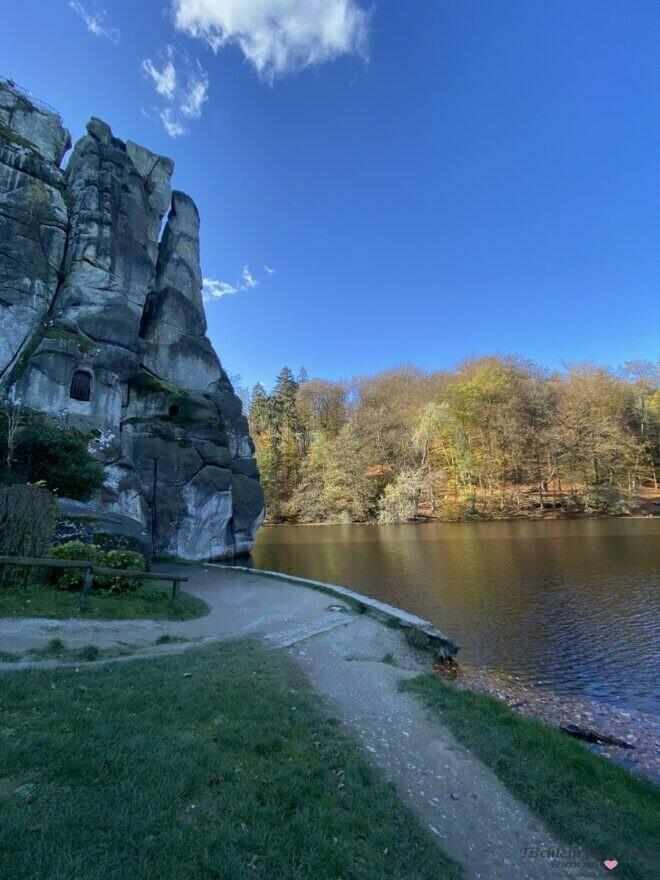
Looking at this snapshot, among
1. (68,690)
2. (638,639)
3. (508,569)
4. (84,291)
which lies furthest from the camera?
(84,291)

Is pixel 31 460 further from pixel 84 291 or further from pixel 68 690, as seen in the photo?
pixel 68 690

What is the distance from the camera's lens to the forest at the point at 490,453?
49688 millimetres

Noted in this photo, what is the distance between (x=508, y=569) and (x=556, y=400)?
41.0m

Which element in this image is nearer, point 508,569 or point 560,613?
point 560,613

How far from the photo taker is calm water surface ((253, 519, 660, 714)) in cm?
1006

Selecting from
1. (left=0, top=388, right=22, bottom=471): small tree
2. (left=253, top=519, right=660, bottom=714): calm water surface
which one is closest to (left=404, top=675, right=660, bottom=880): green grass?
(left=253, top=519, right=660, bottom=714): calm water surface

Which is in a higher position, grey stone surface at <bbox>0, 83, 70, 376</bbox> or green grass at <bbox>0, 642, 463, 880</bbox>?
grey stone surface at <bbox>0, 83, 70, 376</bbox>

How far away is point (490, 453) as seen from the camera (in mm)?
53094

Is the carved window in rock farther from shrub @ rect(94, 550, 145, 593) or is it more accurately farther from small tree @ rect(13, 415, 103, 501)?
shrub @ rect(94, 550, 145, 593)

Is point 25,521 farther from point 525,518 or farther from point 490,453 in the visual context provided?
point 490,453

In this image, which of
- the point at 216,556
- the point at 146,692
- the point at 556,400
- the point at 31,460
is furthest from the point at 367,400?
the point at 146,692

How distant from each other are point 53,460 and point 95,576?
385 inches

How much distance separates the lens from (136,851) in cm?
254

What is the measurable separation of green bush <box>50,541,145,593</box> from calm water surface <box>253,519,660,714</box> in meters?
9.03
